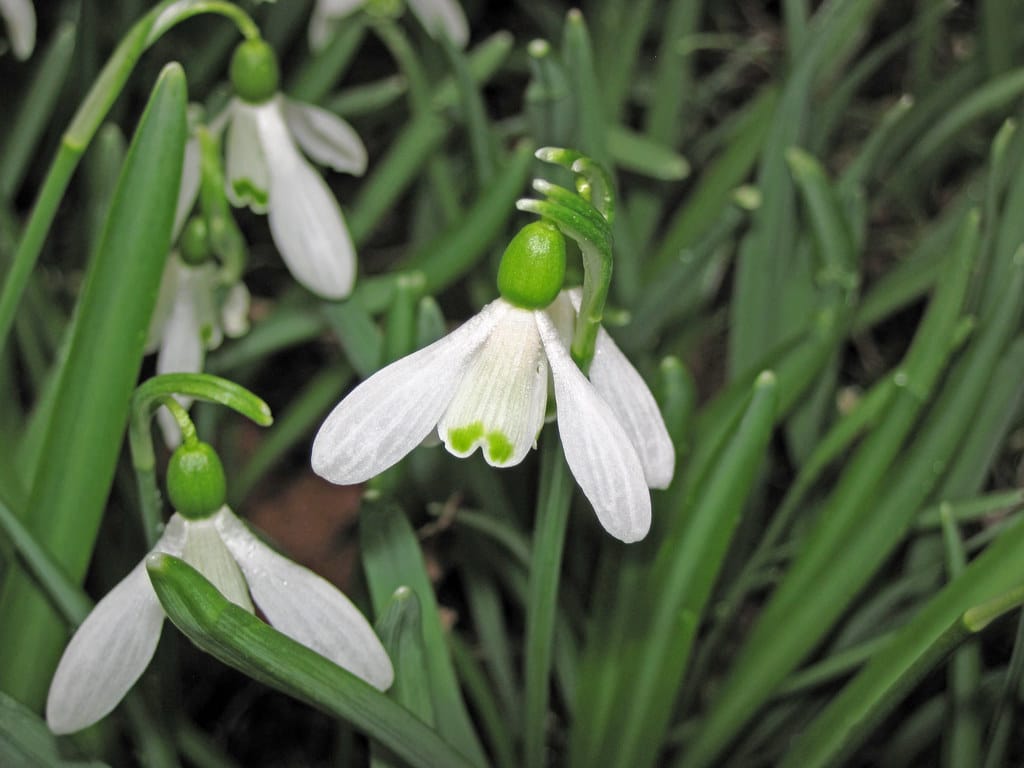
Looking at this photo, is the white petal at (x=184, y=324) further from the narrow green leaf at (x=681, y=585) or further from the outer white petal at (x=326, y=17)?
the narrow green leaf at (x=681, y=585)

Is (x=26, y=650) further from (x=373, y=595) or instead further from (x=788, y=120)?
(x=788, y=120)

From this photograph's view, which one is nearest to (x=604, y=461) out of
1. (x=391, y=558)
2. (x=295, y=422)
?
(x=391, y=558)

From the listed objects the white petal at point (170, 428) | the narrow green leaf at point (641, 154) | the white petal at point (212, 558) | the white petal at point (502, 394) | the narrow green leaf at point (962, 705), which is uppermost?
the white petal at point (502, 394)

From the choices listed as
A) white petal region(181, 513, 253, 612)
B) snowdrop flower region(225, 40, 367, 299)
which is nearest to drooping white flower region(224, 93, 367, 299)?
snowdrop flower region(225, 40, 367, 299)

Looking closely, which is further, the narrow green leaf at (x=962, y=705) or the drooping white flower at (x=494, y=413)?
the narrow green leaf at (x=962, y=705)

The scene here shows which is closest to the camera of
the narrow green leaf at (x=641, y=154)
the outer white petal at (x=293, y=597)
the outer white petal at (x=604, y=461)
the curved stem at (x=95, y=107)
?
the outer white petal at (x=604, y=461)

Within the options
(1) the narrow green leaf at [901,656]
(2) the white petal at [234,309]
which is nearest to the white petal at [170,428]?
(2) the white petal at [234,309]

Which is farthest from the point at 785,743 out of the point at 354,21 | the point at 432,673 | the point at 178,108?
the point at 354,21
